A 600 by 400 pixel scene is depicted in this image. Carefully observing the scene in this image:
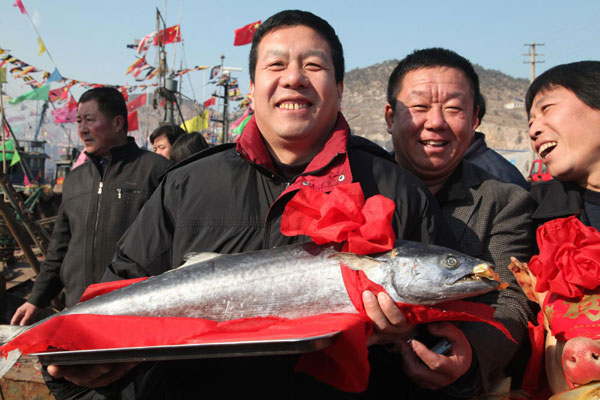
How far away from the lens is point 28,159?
31.4 metres

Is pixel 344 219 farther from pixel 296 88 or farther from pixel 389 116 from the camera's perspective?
pixel 389 116

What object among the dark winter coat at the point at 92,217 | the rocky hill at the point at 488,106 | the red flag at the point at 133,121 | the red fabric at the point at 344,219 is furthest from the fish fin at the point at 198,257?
the rocky hill at the point at 488,106

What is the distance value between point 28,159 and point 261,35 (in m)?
35.2

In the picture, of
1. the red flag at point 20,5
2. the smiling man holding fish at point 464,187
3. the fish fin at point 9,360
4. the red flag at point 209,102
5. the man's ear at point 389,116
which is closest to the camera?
the fish fin at point 9,360

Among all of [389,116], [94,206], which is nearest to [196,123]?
→ [94,206]

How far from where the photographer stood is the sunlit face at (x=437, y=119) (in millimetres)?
2746

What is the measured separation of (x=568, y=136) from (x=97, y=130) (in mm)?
4496

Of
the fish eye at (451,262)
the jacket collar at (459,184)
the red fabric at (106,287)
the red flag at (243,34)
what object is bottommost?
the red fabric at (106,287)

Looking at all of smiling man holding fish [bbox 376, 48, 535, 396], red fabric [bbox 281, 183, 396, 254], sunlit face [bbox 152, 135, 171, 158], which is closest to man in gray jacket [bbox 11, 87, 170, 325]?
sunlit face [bbox 152, 135, 171, 158]

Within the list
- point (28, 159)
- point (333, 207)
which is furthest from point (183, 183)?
point (28, 159)

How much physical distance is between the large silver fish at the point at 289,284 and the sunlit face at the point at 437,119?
3.93 ft

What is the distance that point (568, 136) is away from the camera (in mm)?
2432

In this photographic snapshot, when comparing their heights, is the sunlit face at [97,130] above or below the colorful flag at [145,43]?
below

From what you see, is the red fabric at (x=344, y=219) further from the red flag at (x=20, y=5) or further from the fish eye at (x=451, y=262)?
the red flag at (x=20, y=5)
